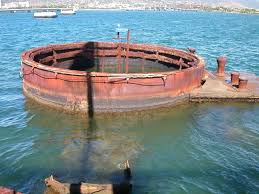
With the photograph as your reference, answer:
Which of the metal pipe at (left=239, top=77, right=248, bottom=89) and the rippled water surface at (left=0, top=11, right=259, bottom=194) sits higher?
Result: the metal pipe at (left=239, top=77, right=248, bottom=89)

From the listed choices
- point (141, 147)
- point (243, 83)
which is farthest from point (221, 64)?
point (141, 147)

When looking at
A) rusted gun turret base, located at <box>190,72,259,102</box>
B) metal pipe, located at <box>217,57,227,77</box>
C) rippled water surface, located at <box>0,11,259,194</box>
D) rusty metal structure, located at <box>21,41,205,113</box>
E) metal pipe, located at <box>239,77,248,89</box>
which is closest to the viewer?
rippled water surface, located at <box>0,11,259,194</box>

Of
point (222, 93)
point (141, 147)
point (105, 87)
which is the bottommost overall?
point (141, 147)

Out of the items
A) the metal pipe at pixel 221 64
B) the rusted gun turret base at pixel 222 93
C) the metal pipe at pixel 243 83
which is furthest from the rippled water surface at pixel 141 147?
the metal pipe at pixel 221 64

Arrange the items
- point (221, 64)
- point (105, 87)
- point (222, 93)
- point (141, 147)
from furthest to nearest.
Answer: point (221, 64) < point (222, 93) < point (105, 87) < point (141, 147)

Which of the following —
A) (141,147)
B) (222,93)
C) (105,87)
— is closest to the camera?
(141,147)

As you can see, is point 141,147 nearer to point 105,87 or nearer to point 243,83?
point 105,87

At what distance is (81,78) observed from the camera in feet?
55.1

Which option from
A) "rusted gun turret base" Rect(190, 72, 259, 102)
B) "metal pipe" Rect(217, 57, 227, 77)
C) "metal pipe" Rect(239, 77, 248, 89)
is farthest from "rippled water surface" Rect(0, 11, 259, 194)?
"metal pipe" Rect(217, 57, 227, 77)

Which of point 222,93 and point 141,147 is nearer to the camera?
point 141,147

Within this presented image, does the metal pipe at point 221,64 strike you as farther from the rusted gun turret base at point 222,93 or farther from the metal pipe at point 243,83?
the metal pipe at point 243,83

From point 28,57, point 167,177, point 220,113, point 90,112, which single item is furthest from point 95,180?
point 28,57

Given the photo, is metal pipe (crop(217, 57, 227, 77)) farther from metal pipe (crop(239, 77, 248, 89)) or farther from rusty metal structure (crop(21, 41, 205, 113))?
metal pipe (crop(239, 77, 248, 89))

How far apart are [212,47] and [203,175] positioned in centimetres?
3537
